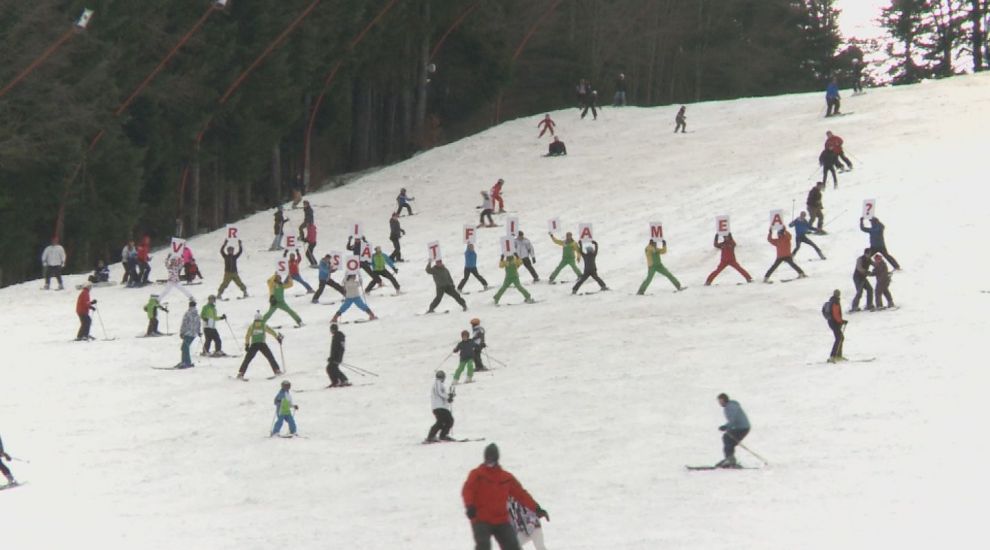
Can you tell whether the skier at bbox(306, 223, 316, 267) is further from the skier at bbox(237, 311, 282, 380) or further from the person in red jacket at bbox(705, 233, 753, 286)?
the skier at bbox(237, 311, 282, 380)

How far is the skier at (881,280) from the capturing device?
3027cm

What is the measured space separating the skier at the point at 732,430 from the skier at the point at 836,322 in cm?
610

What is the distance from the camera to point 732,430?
808 inches

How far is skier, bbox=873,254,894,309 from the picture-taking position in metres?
30.3

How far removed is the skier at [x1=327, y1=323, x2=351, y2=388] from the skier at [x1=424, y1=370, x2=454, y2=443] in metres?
5.08

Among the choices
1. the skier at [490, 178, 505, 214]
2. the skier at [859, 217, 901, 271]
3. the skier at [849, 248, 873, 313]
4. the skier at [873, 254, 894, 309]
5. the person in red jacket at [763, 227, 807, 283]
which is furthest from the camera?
the skier at [490, 178, 505, 214]

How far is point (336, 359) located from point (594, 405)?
524cm

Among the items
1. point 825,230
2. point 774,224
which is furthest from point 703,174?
point 774,224

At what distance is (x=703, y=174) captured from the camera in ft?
169

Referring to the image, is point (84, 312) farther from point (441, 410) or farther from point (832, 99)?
point (832, 99)

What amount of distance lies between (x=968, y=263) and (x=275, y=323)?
47.5ft

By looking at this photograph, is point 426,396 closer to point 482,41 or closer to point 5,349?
point 5,349

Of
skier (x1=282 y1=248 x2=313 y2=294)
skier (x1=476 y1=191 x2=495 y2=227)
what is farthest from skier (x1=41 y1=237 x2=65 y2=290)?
skier (x1=476 y1=191 x2=495 y2=227)

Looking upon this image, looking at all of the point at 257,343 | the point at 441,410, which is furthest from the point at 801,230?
the point at 441,410
